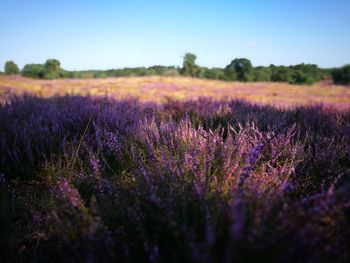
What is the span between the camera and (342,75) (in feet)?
129

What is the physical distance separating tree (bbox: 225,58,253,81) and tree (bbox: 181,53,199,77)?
21.4ft

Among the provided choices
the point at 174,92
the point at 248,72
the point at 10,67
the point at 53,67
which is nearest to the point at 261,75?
the point at 248,72

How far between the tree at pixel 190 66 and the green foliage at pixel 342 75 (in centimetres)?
2201

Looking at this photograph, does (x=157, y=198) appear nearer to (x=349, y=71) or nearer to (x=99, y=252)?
(x=99, y=252)

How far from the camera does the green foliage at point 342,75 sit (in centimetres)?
3799

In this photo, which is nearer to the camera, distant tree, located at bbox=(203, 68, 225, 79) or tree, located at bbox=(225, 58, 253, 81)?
tree, located at bbox=(225, 58, 253, 81)

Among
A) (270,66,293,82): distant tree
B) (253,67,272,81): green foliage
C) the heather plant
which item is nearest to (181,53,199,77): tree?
(253,67,272,81): green foliage

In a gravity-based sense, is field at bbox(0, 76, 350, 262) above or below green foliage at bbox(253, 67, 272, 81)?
below

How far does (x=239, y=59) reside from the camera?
47.7 meters

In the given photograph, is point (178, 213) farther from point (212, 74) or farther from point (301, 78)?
point (212, 74)

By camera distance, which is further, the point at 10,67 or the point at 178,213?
the point at 10,67

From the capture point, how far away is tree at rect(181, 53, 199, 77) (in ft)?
168

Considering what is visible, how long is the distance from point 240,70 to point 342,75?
47.2ft

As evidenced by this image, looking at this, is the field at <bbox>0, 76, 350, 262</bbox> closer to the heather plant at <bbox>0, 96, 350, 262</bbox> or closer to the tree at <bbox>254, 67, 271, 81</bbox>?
the heather plant at <bbox>0, 96, 350, 262</bbox>
